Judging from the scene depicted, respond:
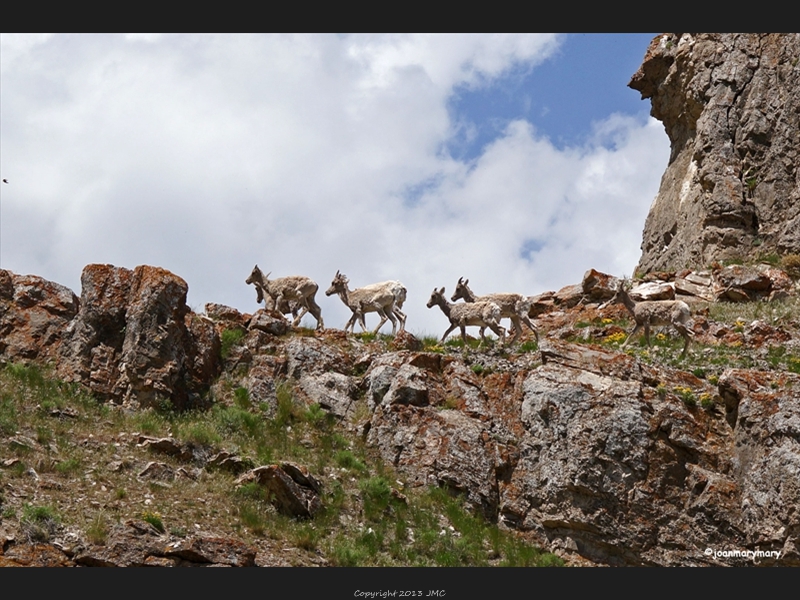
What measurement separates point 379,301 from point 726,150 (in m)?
17.8

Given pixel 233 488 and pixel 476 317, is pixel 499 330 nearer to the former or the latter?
pixel 476 317

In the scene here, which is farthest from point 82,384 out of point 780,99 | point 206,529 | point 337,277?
point 780,99

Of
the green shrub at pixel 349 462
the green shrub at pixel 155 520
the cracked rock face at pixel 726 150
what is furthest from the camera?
the cracked rock face at pixel 726 150

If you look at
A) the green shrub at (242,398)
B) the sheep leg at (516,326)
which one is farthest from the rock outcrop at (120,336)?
the sheep leg at (516,326)

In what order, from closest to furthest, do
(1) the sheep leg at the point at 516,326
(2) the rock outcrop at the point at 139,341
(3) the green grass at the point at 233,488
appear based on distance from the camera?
(3) the green grass at the point at 233,488 < (2) the rock outcrop at the point at 139,341 < (1) the sheep leg at the point at 516,326

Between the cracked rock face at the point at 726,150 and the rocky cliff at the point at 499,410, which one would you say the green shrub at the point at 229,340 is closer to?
the rocky cliff at the point at 499,410

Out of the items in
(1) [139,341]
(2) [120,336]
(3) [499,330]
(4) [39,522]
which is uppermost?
(3) [499,330]

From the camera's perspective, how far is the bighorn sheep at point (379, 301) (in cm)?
3078

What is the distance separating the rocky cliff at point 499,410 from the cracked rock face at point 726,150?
11245 millimetres

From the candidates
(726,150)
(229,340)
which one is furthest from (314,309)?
(726,150)

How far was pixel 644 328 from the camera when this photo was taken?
2908cm

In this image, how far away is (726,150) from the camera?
41.1 meters

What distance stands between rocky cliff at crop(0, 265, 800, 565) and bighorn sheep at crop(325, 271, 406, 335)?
262 cm

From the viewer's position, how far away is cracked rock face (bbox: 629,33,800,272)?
38.9m
